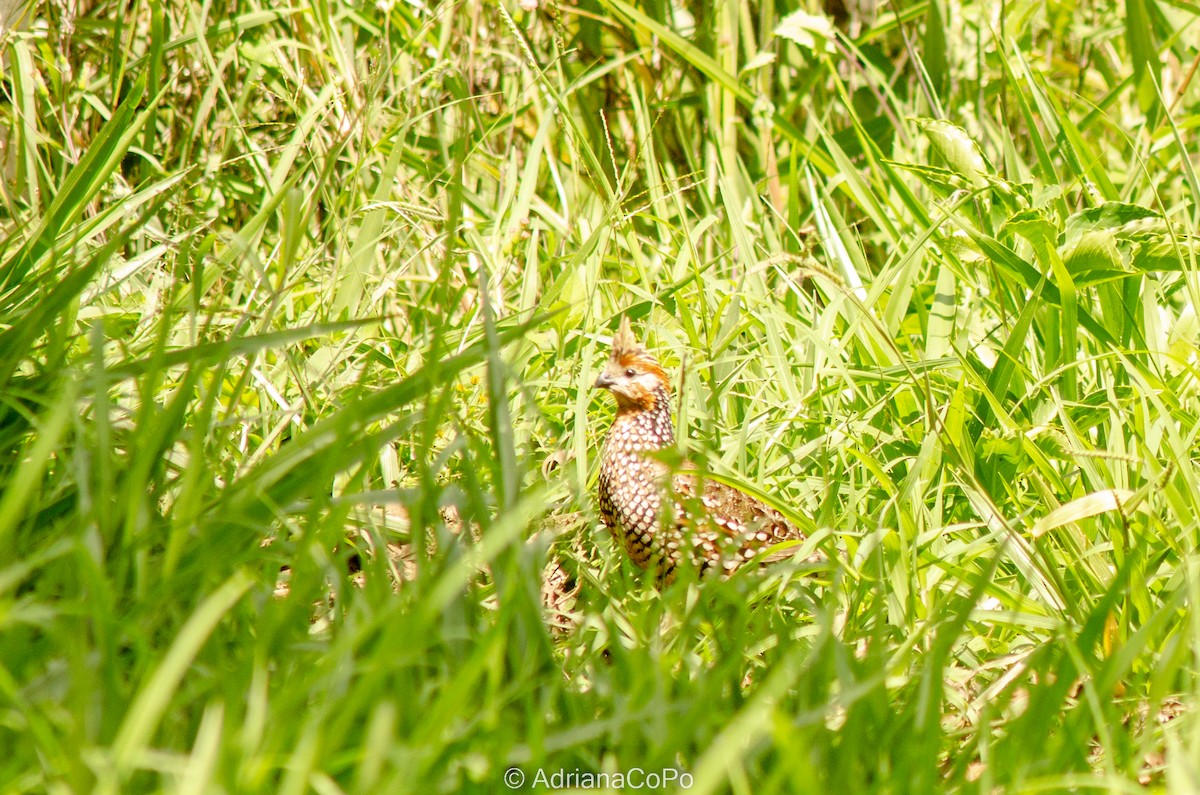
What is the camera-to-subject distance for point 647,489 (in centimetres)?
375

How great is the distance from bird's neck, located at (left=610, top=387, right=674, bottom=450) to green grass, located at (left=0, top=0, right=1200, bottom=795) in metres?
0.09

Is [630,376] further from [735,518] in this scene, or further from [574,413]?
[735,518]

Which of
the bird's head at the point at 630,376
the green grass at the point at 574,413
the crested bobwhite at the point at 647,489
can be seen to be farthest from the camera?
the bird's head at the point at 630,376

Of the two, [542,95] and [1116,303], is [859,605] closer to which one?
[1116,303]

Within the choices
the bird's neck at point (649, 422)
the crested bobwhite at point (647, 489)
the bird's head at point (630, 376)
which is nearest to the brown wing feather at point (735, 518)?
the crested bobwhite at point (647, 489)

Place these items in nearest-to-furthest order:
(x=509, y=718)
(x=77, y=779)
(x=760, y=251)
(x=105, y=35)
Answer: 1. (x=77, y=779)
2. (x=509, y=718)
3. (x=760, y=251)
4. (x=105, y=35)

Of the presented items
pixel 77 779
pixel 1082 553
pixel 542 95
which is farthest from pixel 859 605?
pixel 542 95

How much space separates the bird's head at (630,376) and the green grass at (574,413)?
0.09 m

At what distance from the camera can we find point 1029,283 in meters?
3.62

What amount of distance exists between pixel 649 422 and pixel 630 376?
0.50 ft

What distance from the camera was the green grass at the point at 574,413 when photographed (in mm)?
1940

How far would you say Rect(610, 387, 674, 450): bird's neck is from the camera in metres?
3.96

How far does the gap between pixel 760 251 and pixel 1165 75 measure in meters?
2.47

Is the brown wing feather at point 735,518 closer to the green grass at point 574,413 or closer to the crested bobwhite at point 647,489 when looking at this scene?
the crested bobwhite at point 647,489
